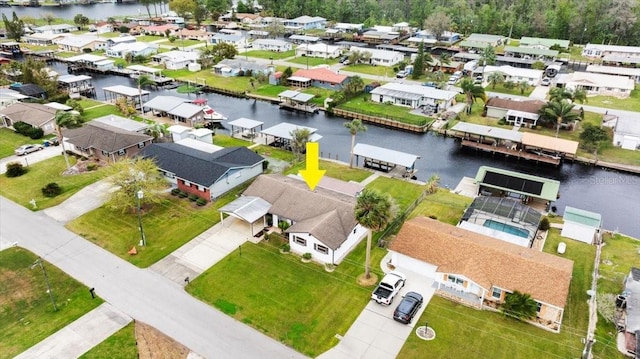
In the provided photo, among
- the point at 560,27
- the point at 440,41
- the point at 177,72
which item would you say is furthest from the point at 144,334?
the point at 560,27

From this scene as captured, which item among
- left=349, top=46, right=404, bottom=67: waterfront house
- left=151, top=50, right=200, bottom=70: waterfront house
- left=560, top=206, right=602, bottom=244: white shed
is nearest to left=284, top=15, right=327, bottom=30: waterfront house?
left=349, top=46, right=404, bottom=67: waterfront house

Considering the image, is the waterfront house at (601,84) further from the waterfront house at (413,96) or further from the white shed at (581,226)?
the white shed at (581,226)

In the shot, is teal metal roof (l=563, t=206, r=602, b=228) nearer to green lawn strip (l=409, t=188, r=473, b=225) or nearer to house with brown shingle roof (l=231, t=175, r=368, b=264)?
green lawn strip (l=409, t=188, r=473, b=225)

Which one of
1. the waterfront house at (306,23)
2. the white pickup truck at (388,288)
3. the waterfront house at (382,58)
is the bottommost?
the white pickup truck at (388,288)

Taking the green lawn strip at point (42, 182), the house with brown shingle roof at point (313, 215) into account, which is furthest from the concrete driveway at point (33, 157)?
the house with brown shingle roof at point (313, 215)

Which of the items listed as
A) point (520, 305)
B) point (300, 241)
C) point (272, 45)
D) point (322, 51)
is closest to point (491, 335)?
point (520, 305)
